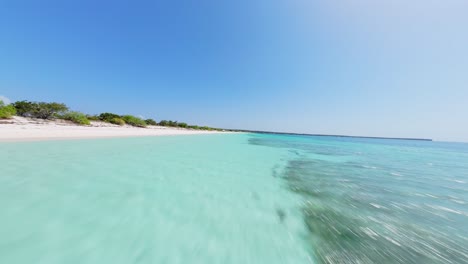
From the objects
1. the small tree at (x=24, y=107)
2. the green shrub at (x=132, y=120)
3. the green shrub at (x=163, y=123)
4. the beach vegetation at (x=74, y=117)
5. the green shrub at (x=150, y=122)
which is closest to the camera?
the small tree at (x=24, y=107)

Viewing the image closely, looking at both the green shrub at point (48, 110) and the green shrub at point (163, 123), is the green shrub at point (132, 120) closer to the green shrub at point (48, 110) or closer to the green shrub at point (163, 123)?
the green shrub at point (48, 110)

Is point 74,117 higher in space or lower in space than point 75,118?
higher

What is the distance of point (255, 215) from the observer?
3.15 meters

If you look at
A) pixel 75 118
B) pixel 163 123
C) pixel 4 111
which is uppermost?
pixel 163 123

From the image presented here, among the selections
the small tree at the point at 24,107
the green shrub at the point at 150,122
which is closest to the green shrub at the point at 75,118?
the small tree at the point at 24,107

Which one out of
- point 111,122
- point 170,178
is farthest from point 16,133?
point 111,122

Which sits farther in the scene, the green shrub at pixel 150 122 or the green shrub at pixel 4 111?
the green shrub at pixel 150 122

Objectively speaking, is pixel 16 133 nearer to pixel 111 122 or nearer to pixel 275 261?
pixel 275 261

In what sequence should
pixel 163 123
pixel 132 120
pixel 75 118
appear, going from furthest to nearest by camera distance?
pixel 163 123 → pixel 132 120 → pixel 75 118

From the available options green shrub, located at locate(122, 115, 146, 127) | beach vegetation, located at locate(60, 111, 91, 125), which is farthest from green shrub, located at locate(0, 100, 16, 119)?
green shrub, located at locate(122, 115, 146, 127)

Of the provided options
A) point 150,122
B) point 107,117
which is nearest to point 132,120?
point 107,117

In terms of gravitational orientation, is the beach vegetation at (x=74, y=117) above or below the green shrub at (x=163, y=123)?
below

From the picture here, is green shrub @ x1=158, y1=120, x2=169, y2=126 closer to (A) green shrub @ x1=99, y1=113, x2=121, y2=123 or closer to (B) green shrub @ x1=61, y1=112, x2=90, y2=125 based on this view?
(A) green shrub @ x1=99, y1=113, x2=121, y2=123

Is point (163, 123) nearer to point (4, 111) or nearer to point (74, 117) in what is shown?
point (74, 117)
